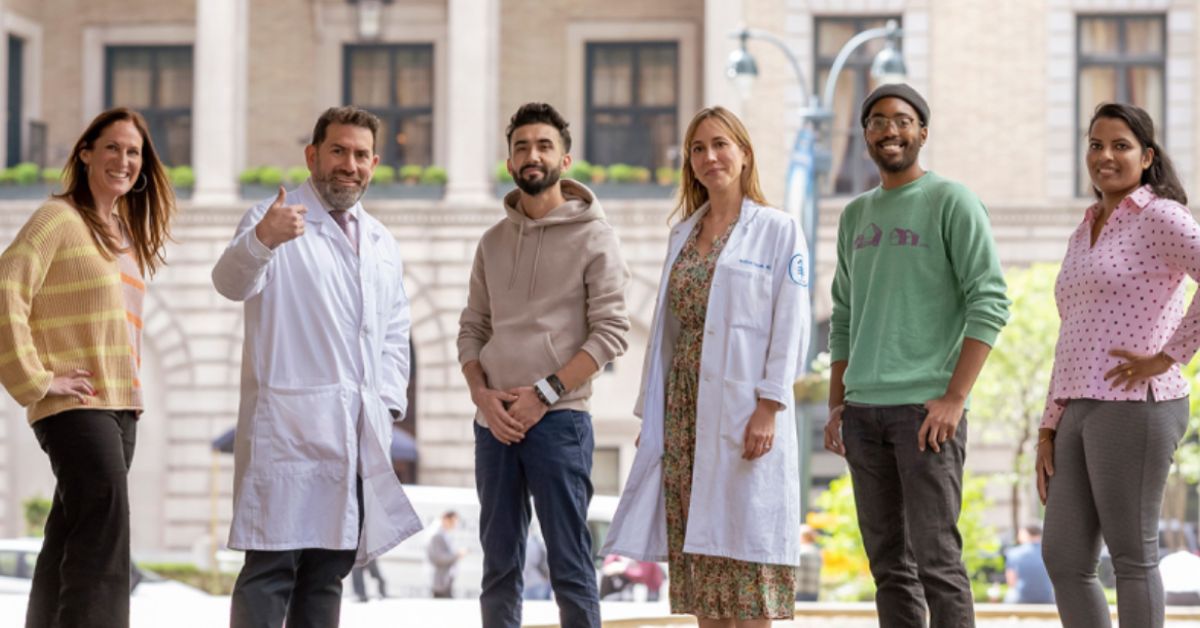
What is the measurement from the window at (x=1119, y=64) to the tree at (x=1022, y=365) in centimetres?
446

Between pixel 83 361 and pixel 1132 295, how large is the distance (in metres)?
2.89

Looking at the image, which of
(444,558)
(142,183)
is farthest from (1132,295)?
(444,558)

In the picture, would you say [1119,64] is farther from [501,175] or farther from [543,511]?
[543,511]

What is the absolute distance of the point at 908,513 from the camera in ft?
16.2

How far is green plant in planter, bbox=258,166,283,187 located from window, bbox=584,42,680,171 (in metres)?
4.45

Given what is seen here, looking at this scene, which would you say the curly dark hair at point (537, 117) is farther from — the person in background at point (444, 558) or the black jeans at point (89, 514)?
the person in background at point (444, 558)

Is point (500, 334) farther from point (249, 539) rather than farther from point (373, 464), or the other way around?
point (249, 539)

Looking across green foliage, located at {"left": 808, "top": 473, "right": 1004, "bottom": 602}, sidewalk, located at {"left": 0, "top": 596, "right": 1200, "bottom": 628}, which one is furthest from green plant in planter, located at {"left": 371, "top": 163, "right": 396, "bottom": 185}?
sidewalk, located at {"left": 0, "top": 596, "right": 1200, "bottom": 628}

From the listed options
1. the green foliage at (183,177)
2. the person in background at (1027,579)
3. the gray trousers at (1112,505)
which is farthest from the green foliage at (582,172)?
the gray trousers at (1112,505)

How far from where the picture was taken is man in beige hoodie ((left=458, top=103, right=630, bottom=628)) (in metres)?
5.22

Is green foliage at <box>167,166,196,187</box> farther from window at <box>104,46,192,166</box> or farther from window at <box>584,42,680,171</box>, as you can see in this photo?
window at <box>584,42,680,171</box>

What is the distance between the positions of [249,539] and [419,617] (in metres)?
2.93

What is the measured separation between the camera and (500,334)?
5.39 meters

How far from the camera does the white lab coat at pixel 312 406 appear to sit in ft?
16.4
